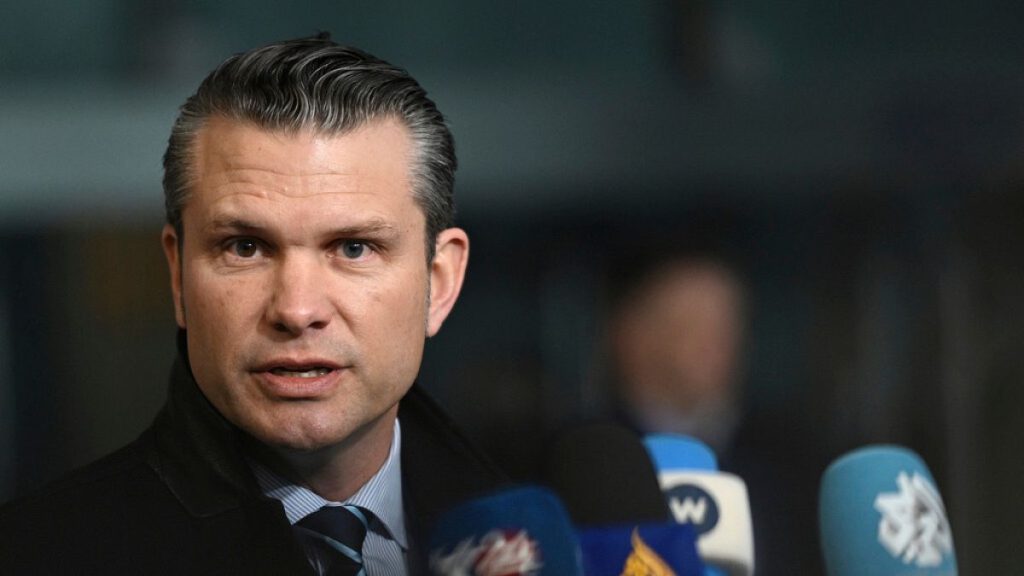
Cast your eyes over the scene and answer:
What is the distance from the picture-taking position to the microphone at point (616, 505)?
1.02 meters

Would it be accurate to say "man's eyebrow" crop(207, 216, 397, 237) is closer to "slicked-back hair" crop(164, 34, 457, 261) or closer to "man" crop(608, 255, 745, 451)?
"slicked-back hair" crop(164, 34, 457, 261)

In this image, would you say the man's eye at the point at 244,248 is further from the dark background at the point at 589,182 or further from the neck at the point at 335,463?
the dark background at the point at 589,182

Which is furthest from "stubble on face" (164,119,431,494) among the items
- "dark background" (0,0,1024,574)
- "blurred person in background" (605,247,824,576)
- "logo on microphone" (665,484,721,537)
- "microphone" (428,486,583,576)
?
"dark background" (0,0,1024,574)

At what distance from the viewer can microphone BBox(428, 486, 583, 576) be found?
953mm

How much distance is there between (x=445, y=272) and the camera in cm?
117

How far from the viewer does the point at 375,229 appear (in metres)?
1.05

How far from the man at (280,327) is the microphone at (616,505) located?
12 centimetres

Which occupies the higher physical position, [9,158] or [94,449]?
[9,158]

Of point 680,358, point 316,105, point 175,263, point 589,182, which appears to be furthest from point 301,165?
point 589,182

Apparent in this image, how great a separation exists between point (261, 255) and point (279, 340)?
0.19ft

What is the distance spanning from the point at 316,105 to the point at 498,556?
31cm

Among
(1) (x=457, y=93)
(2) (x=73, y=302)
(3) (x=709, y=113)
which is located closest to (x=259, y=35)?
(1) (x=457, y=93)

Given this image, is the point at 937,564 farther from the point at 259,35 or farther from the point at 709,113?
the point at 259,35

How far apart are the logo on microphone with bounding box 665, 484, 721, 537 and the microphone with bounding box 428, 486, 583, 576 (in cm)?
23
